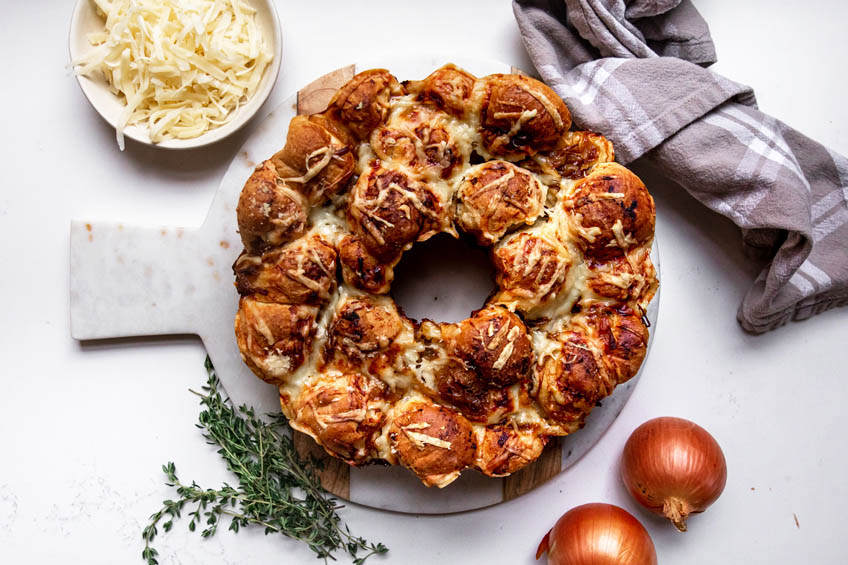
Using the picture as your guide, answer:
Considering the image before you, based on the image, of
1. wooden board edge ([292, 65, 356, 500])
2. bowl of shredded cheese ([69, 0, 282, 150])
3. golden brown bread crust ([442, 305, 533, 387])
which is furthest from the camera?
wooden board edge ([292, 65, 356, 500])

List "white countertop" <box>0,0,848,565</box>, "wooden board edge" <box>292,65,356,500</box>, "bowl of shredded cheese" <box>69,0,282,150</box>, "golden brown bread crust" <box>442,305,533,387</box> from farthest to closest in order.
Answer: "white countertop" <box>0,0,848,565</box> → "wooden board edge" <box>292,65,356,500</box> → "bowl of shredded cheese" <box>69,0,282,150</box> → "golden brown bread crust" <box>442,305,533,387</box>

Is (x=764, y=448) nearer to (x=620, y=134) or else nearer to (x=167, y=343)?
(x=620, y=134)

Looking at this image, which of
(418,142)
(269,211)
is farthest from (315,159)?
(418,142)

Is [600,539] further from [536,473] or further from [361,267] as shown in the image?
[361,267]

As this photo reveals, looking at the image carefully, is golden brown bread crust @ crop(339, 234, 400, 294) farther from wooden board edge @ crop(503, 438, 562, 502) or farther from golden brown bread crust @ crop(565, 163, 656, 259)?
wooden board edge @ crop(503, 438, 562, 502)

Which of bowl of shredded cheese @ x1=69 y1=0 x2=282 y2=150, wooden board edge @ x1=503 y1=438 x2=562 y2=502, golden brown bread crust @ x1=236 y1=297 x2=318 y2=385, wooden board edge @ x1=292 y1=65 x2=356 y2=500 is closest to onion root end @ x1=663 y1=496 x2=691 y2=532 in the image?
wooden board edge @ x1=503 y1=438 x2=562 y2=502

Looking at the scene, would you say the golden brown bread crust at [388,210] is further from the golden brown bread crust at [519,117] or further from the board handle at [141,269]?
the board handle at [141,269]
